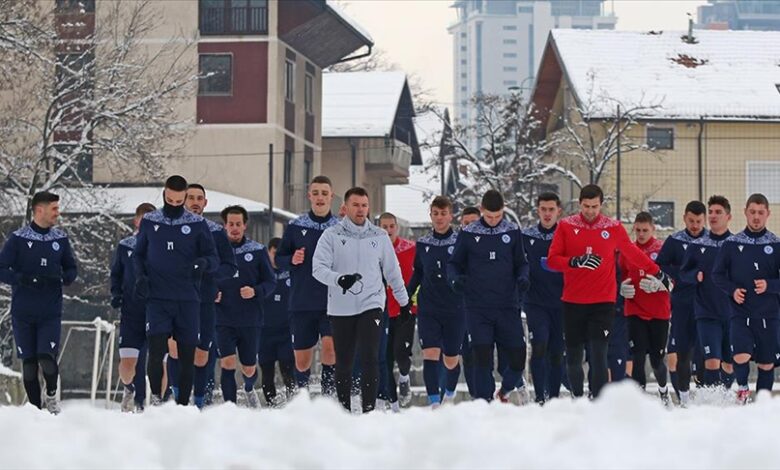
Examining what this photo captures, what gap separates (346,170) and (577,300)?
49.5 metres

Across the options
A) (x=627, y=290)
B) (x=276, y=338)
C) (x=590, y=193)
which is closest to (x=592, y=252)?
(x=590, y=193)

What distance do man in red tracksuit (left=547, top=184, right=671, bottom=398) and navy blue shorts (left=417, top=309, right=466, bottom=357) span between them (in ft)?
9.68

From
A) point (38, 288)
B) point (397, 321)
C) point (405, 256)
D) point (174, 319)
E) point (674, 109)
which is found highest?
point (674, 109)

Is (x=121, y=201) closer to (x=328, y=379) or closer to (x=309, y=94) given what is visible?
(x=309, y=94)

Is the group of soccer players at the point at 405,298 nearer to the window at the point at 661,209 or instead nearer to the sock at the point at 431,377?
the sock at the point at 431,377

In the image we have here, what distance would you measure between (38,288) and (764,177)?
43053mm

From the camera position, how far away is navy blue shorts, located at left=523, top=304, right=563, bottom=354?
17.8 m

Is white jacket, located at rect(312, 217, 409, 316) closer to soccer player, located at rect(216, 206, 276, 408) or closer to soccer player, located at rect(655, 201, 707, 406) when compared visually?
soccer player, located at rect(216, 206, 276, 408)

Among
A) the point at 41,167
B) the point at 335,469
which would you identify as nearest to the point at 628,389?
the point at 335,469

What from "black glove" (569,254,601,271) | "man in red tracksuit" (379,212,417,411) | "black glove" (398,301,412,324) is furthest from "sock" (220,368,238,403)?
"black glove" (569,254,601,271)

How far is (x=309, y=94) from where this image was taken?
5756 cm

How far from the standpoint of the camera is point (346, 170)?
2547 inches

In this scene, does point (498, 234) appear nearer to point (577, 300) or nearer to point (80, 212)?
point (577, 300)

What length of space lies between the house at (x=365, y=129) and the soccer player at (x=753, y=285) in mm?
45796
